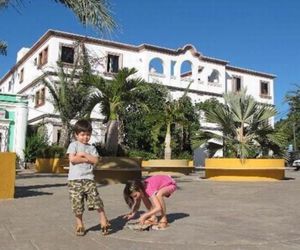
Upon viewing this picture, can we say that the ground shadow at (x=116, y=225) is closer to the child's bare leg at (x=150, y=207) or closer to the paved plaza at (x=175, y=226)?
the paved plaza at (x=175, y=226)

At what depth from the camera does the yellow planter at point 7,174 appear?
930 cm

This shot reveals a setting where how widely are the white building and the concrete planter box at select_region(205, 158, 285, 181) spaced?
64.8 ft

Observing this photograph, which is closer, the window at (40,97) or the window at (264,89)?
the window at (40,97)

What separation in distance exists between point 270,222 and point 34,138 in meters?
25.7

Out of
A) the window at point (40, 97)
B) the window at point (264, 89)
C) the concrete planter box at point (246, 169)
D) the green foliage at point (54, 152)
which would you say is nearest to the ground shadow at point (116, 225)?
the concrete planter box at point (246, 169)

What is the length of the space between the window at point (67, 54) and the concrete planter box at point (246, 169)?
21362 millimetres

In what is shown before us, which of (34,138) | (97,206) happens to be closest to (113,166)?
(97,206)

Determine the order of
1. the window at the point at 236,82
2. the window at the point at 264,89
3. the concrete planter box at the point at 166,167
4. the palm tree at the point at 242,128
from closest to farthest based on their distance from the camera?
the palm tree at the point at 242,128 < the concrete planter box at the point at 166,167 < the window at the point at 236,82 < the window at the point at 264,89

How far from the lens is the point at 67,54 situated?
36.2 meters

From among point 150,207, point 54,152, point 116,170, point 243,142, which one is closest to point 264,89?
point 54,152

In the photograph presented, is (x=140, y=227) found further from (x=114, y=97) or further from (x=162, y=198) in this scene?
(x=114, y=97)

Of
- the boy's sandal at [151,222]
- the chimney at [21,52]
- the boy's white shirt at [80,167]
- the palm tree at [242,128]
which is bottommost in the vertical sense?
the boy's sandal at [151,222]

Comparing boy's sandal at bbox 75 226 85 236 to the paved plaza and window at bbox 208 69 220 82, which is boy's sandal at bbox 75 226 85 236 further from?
window at bbox 208 69 220 82

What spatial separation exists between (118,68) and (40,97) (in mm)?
6649
